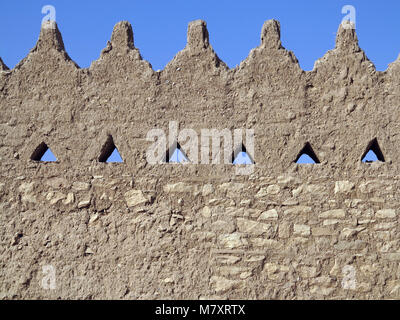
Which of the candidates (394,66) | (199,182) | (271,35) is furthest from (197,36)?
(394,66)

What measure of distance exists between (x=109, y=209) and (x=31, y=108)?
1116 mm

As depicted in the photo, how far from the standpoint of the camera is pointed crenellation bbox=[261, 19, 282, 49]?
16.9ft

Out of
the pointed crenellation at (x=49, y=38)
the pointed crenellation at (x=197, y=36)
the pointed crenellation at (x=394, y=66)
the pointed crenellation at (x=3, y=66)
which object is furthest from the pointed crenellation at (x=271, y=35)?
the pointed crenellation at (x=3, y=66)

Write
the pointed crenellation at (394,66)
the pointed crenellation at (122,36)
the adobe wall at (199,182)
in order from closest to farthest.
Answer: the adobe wall at (199,182)
the pointed crenellation at (394,66)
the pointed crenellation at (122,36)

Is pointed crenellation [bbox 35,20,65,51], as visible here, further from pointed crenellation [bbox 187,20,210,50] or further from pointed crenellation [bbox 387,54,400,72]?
pointed crenellation [bbox 387,54,400,72]

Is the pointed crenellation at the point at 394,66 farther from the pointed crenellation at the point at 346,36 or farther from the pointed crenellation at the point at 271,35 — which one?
the pointed crenellation at the point at 271,35

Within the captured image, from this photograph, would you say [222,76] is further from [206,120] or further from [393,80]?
[393,80]

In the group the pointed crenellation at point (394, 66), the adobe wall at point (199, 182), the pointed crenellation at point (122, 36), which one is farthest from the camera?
the pointed crenellation at point (122, 36)

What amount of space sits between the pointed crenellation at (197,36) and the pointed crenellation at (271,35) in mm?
480

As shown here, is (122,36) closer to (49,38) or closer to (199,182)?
(49,38)

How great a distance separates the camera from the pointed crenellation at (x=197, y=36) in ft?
16.9

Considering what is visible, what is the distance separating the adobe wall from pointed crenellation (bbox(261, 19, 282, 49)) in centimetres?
1

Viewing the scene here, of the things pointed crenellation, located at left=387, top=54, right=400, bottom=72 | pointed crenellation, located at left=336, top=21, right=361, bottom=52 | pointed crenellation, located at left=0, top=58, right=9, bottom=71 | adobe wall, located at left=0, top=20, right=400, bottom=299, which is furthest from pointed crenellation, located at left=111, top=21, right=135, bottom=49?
pointed crenellation, located at left=387, top=54, right=400, bottom=72

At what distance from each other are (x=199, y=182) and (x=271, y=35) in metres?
1.40
